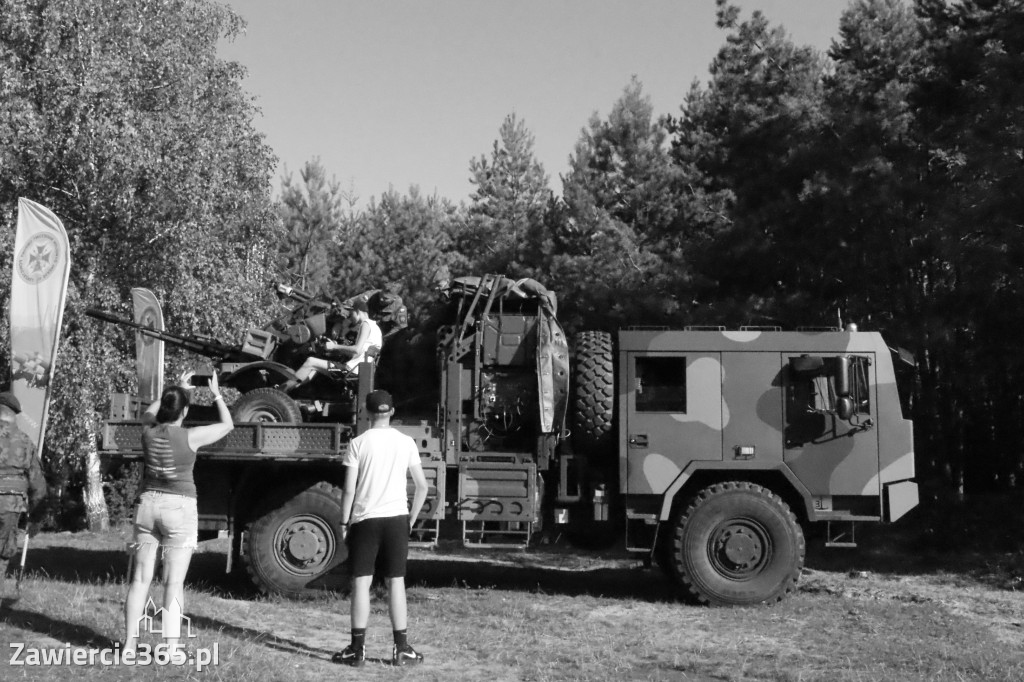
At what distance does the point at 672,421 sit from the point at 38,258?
676cm

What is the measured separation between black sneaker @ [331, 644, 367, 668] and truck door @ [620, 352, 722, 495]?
410 cm

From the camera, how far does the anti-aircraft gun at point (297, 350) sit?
10852mm

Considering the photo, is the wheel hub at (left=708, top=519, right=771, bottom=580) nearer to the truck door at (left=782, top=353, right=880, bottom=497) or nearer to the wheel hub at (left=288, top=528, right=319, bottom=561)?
the truck door at (left=782, top=353, right=880, bottom=497)

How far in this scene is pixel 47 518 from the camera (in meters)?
19.2

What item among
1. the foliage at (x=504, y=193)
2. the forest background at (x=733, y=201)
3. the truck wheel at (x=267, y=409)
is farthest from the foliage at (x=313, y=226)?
the truck wheel at (x=267, y=409)

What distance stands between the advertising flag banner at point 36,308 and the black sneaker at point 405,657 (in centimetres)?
537

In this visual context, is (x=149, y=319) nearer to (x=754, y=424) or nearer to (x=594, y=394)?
(x=594, y=394)

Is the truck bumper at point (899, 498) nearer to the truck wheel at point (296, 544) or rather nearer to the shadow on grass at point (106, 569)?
the truck wheel at point (296, 544)

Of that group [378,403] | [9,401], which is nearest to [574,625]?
[378,403]

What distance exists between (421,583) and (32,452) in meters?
4.82

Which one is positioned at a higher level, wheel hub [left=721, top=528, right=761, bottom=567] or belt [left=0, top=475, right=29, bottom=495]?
belt [left=0, top=475, right=29, bottom=495]

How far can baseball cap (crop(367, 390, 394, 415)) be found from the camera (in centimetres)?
696

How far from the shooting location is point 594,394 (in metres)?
10.4

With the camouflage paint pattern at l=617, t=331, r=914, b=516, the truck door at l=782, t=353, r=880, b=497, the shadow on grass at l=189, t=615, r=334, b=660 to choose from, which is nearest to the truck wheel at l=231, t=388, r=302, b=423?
the shadow on grass at l=189, t=615, r=334, b=660
